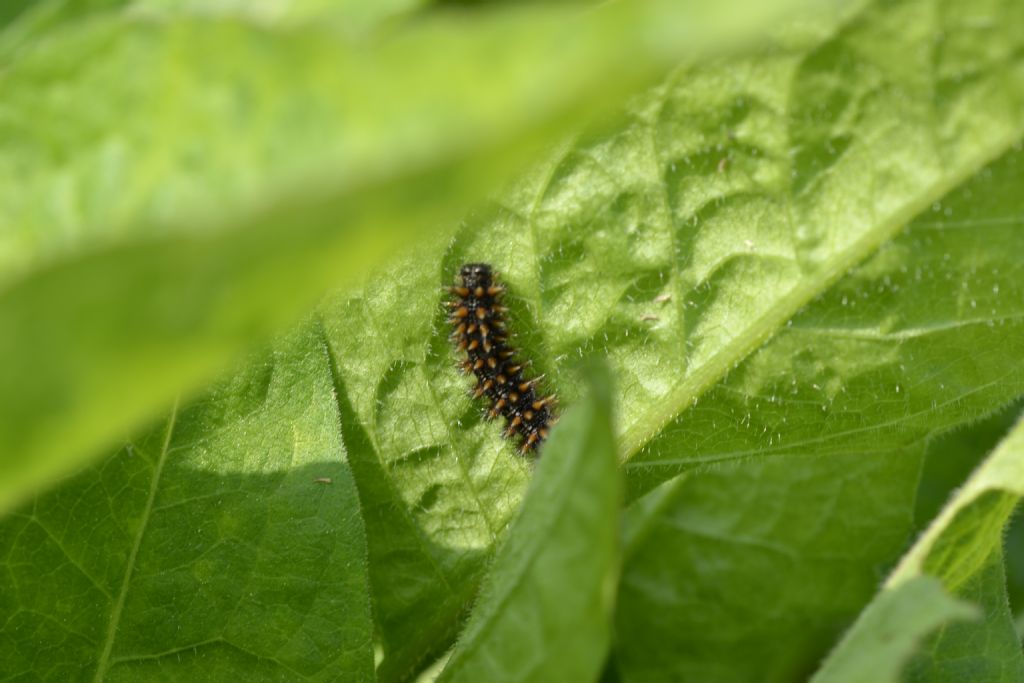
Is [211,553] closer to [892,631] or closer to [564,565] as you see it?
[564,565]

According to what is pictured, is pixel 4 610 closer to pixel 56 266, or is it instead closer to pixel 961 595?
pixel 56 266

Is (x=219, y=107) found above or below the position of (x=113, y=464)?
above

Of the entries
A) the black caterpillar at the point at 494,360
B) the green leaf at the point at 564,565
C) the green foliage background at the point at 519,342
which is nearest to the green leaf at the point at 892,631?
the green foliage background at the point at 519,342

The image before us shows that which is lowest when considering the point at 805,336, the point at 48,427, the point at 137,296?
the point at 805,336

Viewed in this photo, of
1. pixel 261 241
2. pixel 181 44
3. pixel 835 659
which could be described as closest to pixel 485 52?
pixel 261 241

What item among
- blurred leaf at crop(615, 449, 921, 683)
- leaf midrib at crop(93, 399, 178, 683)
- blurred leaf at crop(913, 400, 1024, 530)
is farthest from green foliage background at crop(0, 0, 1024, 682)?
blurred leaf at crop(913, 400, 1024, 530)

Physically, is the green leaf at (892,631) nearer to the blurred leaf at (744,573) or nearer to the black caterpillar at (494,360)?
the black caterpillar at (494,360)

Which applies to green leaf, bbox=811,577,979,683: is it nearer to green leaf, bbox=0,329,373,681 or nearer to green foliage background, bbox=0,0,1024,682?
green foliage background, bbox=0,0,1024,682
